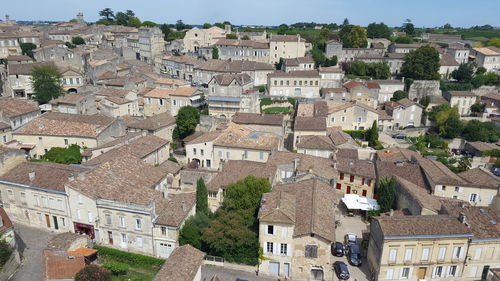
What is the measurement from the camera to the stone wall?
81.7 m

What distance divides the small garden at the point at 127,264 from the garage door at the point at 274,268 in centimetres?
1006

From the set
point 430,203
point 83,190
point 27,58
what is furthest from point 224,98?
point 27,58

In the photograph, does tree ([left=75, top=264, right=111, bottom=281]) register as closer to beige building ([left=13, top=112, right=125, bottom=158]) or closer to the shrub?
the shrub

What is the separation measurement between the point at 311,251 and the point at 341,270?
3433 millimetres

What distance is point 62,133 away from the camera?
176ft

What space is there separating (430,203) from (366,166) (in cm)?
1136

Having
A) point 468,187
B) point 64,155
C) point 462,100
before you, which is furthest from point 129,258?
point 462,100

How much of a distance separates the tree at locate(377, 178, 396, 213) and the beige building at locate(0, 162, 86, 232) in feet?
108

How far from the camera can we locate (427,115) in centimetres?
7381

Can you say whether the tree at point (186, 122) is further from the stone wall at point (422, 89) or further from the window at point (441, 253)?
the stone wall at point (422, 89)

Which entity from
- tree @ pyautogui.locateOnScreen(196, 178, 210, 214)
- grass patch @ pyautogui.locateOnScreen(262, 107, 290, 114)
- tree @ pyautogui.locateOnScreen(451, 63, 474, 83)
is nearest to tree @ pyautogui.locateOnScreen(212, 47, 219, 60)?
grass patch @ pyautogui.locateOnScreen(262, 107, 290, 114)

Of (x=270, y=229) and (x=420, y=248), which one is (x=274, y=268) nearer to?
(x=270, y=229)

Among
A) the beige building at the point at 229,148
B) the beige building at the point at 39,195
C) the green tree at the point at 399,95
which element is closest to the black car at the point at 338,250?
the beige building at the point at 229,148

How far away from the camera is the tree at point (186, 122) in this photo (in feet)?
200
